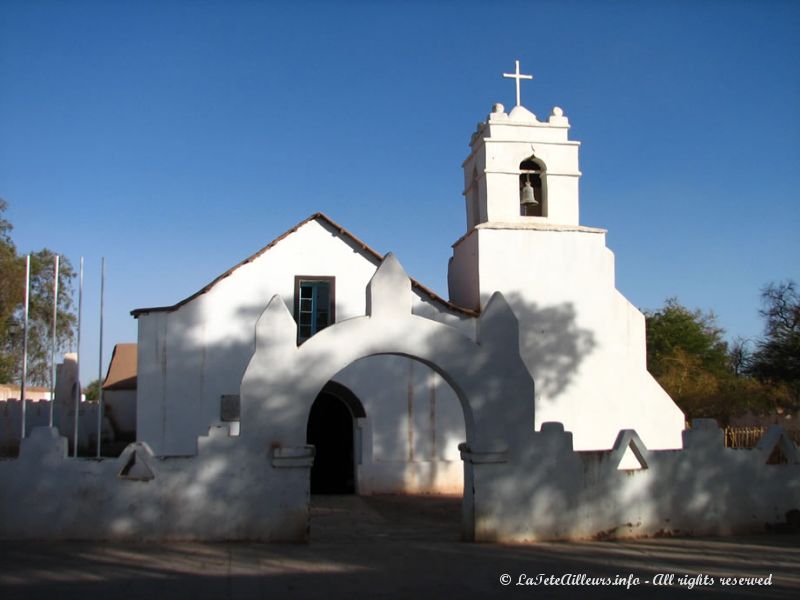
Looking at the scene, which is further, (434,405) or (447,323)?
(447,323)

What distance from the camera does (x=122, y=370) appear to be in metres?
28.1

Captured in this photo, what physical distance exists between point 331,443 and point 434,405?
2566 millimetres

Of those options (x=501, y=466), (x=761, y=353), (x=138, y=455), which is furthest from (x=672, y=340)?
(x=138, y=455)

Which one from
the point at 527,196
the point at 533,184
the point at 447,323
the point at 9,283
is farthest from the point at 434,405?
the point at 9,283

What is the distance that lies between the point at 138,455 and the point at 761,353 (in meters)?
26.8

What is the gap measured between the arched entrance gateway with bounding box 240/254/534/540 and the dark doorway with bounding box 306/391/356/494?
669 centimetres

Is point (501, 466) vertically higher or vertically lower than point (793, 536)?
higher

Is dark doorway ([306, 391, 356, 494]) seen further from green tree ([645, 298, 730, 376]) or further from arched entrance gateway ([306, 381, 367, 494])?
green tree ([645, 298, 730, 376])

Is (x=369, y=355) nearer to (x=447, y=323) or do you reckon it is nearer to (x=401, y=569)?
(x=401, y=569)

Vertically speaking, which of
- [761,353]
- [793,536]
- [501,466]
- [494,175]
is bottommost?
[793,536]

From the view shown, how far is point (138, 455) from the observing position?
8211mm

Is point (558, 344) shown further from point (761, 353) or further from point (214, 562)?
point (761, 353)

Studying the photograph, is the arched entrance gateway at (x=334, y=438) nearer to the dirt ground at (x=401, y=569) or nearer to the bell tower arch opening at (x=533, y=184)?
the dirt ground at (x=401, y=569)

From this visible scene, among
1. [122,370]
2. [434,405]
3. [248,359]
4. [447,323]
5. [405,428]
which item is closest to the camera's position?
[248,359]
